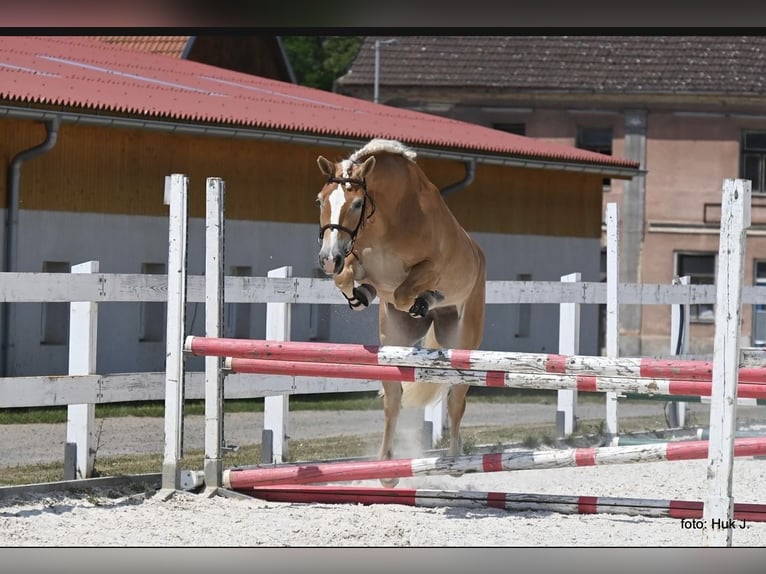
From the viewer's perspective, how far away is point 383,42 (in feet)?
70.2

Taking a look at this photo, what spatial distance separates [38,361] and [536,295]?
3497mm

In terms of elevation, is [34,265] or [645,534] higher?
[34,265]

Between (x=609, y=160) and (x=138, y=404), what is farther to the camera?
(x=609, y=160)

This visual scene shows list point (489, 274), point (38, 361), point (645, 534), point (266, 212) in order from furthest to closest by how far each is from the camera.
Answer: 1. point (489, 274)
2. point (266, 212)
3. point (38, 361)
4. point (645, 534)

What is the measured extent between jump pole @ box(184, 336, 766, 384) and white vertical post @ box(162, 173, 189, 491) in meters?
0.10

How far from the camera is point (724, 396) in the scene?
14.5 feet

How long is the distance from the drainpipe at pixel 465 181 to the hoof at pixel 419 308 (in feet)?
22.1

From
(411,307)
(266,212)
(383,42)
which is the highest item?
(383,42)

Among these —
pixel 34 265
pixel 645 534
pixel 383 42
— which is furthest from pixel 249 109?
pixel 383 42

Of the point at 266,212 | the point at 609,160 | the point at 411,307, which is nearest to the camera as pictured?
the point at 411,307

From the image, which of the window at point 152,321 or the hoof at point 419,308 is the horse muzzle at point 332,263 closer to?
the hoof at point 419,308

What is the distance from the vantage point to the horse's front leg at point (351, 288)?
5.46m

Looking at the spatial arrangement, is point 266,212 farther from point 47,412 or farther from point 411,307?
point 411,307

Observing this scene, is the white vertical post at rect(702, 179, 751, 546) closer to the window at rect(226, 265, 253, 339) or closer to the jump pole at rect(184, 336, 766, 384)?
the jump pole at rect(184, 336, 766, 384)
